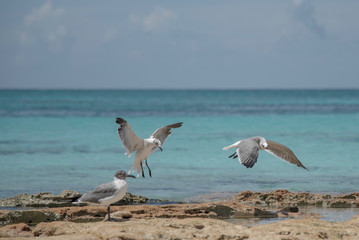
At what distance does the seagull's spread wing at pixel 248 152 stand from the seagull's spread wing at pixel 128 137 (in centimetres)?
174

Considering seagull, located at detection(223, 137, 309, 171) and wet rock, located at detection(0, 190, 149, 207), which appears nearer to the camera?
seagull, located at detection(223, 137, 309, 171)

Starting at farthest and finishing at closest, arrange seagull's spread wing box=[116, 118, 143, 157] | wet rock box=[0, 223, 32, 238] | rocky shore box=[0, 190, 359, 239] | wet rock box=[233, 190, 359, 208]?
seagull's spread wing box=[116, 118, 143, 157], wet rock box=[233, 190, 359, 208], wet rock box=[0, 223, 32, 238], rocky shore box=[0, 190, 359, 239]

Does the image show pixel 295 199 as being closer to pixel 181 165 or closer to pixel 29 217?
pixel 29 217

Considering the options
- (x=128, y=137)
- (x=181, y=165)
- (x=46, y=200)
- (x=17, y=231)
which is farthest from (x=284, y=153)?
(x=17, y=231)

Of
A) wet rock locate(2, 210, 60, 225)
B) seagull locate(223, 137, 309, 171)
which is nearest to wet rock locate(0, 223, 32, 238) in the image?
wet rock locate(2, 210, 60, 225)

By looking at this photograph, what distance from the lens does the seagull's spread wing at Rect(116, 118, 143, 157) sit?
9.27 metres

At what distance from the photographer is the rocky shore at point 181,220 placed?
591 cm

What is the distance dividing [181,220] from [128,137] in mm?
3334

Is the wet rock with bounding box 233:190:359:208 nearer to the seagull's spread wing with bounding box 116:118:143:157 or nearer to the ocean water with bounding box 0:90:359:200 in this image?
the ocean water with bounding box 0:90:359:200

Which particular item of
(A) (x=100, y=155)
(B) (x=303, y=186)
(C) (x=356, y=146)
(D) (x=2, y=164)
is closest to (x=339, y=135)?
(C) (x=356, y=146)

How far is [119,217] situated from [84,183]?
14.6ft

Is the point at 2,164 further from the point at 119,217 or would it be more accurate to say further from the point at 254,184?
the point at 119,217

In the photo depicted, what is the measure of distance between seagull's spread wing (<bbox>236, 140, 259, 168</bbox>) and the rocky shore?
0.68 m

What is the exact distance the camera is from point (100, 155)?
16438 millimetres
